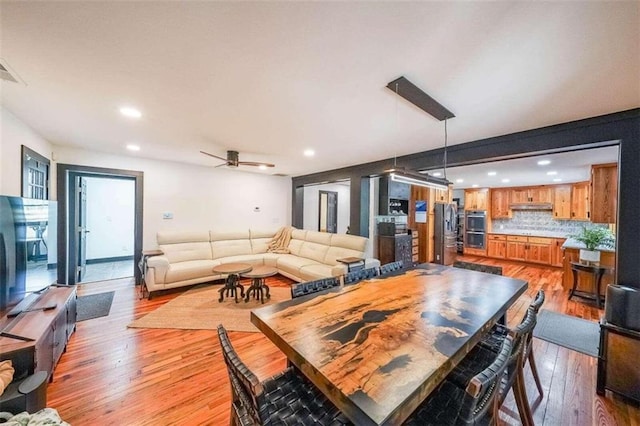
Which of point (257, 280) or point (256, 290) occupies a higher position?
point (257, 280)

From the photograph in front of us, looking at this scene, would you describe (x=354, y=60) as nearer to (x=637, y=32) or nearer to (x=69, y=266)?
(x=637, y=32)

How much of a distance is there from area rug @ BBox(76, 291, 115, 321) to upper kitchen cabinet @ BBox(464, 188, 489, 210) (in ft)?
29.5

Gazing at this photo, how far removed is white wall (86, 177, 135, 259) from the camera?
5.90m

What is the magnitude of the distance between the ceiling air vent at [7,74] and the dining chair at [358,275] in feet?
9.72

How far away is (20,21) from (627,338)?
439 cm

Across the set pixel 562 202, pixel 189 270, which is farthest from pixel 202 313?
pixel 562 202

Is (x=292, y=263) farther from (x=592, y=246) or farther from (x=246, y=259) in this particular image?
(x=592, y=246)

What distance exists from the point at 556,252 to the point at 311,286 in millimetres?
7335

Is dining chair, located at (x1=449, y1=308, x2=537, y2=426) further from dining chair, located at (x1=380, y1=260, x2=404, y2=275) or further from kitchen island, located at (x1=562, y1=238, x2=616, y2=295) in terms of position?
kitchen island, located at (x1=562, y1=238, x2=616, y2=295)

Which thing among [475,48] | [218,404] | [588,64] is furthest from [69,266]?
[588,64]

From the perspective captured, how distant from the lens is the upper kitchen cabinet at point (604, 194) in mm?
3211

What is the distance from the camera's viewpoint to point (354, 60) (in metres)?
1.53

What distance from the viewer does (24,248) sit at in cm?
195

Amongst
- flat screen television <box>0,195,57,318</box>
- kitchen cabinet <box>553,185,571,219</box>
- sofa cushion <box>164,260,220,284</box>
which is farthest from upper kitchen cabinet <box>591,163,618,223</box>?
flat screen television <box>0,195,57,318</box>
